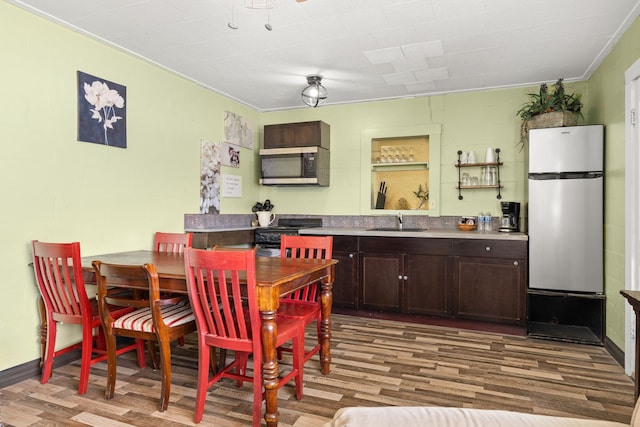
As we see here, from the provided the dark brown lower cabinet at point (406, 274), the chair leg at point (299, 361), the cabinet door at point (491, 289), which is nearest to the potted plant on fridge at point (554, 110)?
the cabinet door at point (491, 289)

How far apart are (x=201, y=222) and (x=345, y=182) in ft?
6.03

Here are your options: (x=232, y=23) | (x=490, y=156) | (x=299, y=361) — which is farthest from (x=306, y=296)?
(x=490, y=156)

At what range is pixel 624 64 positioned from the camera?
119 inches

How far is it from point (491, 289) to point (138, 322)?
3066mm

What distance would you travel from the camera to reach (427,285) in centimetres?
402

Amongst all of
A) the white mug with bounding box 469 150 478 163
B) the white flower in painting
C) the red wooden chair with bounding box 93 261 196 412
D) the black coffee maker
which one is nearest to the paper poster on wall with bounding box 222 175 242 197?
the white flower in painting

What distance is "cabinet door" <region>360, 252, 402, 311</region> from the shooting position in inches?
163

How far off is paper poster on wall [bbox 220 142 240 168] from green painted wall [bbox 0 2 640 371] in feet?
0.32

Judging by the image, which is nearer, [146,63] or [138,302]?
[138,302]

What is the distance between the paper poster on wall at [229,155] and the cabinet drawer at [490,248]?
2.70 m

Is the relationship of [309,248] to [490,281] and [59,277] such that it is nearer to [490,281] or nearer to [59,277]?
[59,277]

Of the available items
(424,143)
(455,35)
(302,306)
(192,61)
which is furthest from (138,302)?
(424,143)

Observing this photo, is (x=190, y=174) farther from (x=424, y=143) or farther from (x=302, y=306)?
(x=424, y=143)

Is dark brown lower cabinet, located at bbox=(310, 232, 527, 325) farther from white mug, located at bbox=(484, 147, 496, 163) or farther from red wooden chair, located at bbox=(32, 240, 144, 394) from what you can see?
red wooden chair, located at bbox=(32, 240, 144, 394)
